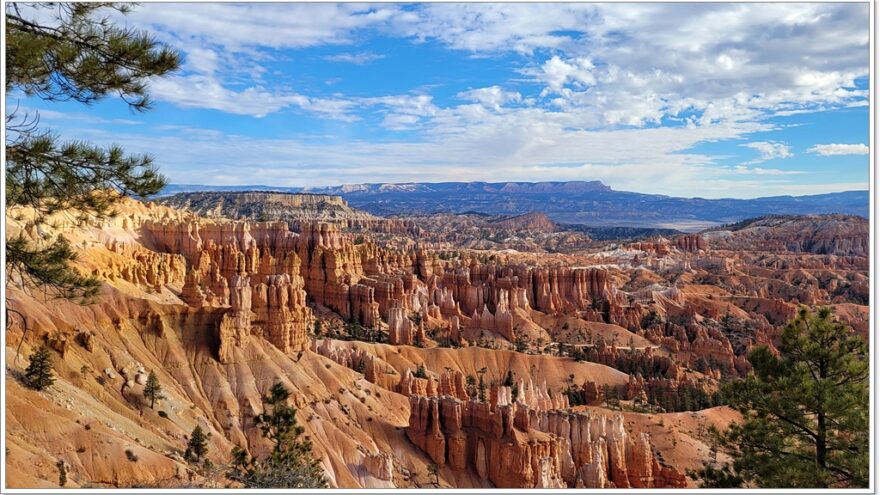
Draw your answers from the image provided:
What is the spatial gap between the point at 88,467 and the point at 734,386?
19.6 meters

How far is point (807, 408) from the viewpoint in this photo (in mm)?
15609

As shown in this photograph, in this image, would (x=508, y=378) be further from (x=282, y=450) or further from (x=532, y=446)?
A: (x=282, y=450)

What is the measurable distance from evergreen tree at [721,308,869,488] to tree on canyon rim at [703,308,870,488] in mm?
19

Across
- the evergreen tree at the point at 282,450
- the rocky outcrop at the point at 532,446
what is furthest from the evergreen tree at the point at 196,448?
the rocky outcrop at the point at 532,446

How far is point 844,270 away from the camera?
123m

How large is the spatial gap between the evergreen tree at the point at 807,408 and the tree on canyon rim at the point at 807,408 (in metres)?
0.02

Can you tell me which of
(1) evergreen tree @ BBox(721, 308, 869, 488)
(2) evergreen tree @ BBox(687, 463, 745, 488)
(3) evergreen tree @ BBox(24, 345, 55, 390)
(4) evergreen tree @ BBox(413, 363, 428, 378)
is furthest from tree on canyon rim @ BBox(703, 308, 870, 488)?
(4) evergreen tree @ BBox(413, 363, 428, 378)

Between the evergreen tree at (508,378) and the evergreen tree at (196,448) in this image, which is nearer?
the evergreen tree at (196,448)

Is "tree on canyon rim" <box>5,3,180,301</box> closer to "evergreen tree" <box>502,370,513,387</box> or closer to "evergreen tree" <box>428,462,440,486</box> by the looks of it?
"evergreen tree" <box>428,462,440,486</box>

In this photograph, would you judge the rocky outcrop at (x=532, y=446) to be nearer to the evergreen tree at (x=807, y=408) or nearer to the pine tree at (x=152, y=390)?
the pine tree at (x=152, y=390)

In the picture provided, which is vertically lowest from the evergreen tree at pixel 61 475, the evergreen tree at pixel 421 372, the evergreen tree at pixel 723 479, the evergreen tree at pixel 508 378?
the evergreen tree at pixel 508 378

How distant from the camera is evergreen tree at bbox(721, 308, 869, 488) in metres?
14.6

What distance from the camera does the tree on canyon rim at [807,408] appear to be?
576 inches

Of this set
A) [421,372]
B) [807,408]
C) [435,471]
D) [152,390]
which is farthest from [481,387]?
[807,408]
